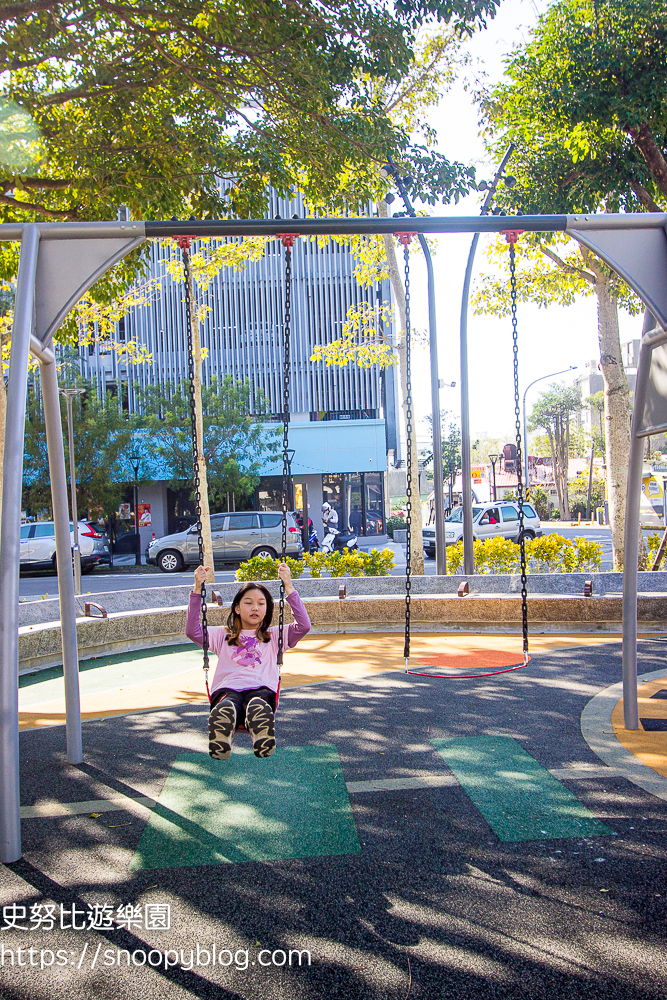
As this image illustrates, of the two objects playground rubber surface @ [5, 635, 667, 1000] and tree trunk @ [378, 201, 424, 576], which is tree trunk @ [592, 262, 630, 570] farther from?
playground rubber surface @ [5, 635, 667, 1000]

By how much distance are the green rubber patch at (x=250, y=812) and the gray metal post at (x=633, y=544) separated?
215 cm

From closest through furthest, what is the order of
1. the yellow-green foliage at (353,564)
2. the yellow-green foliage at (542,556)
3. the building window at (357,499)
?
the yellow-green foliage at (542,556) < the yellow-green foliage at (353,564) < the building window at (357,499)

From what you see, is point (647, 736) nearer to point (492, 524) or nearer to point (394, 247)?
point (394, 247)

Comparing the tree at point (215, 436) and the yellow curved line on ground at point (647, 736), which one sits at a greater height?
the tree at point (215, 436)

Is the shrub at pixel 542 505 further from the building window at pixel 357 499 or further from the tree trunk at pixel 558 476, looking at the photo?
the building window at pixel 357 499

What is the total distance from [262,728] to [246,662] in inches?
24.0

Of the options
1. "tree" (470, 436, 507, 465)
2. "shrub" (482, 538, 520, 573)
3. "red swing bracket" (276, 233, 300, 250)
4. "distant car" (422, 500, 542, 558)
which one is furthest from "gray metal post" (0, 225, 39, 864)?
"tree" (470, 436, 507, 465)

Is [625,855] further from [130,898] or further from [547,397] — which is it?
[547,397]

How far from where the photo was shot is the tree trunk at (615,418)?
463 inches

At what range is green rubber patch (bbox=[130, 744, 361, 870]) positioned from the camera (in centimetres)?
357

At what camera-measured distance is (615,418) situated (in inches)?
465

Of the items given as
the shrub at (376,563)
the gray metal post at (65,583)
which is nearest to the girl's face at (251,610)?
the gray metal post at (65,583)

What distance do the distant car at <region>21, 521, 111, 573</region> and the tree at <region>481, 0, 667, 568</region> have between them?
16.4m

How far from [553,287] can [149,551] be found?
571 inches
